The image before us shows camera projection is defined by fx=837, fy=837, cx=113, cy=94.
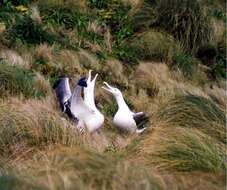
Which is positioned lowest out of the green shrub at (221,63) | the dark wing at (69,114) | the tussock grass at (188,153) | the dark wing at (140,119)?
the green shrub at (221,63)

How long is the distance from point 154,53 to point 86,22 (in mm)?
1079

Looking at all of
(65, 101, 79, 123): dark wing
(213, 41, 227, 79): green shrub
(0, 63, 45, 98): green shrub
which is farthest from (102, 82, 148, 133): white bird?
(213, 41, 227, 79): green shrub

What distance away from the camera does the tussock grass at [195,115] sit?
7.41 metres

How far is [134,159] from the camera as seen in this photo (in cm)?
617

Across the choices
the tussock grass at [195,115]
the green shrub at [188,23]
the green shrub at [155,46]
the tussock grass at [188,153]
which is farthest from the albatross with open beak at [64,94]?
the green shrub at [188,23]

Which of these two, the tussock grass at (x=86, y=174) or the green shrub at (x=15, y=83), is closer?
the tussock grass at (x=86, y=174)

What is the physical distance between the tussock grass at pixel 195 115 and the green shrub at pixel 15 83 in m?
1.42

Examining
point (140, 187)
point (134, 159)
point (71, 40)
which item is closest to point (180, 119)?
point (134, 159)

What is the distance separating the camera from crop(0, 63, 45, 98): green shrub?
838 cm

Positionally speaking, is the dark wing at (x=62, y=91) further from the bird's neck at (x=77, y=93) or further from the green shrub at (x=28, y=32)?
the green shrub at (x=28, y=32)

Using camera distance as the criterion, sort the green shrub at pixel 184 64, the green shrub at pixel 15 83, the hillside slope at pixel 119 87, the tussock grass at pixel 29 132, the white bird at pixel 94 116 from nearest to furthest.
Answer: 1. the hillside slope at pixel 119 87
2. the tussock grass at pixel 29 132
3. the white bird at pixel 94 116
4. the green shrub at pixel 15 83
5. the green shrub at pixel 184 64

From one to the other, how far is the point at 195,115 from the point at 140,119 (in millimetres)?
835

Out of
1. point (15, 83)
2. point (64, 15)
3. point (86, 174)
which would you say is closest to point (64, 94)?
point (15, 83)

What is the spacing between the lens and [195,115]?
25.1 feet
